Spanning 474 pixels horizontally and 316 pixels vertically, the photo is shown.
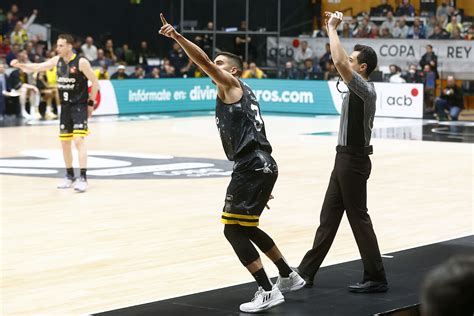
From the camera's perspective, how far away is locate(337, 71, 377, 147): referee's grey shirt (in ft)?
23.6

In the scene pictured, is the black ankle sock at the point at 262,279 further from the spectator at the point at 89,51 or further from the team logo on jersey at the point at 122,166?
the spectator at the point at 89,51

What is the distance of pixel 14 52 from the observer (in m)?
27.5

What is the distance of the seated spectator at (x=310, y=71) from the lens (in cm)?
3030

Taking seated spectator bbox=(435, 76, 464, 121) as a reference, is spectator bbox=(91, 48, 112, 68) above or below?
above

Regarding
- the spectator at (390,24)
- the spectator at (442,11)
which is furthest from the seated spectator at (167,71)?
the spectator at (442,11)

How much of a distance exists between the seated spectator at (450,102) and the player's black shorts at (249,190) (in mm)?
21181

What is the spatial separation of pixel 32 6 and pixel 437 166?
20.0m

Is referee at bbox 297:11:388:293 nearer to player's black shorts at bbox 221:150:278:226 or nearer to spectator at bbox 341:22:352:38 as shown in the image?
player's black shorts at bbox 221:150:278:226

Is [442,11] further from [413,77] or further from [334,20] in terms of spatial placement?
[334,20]

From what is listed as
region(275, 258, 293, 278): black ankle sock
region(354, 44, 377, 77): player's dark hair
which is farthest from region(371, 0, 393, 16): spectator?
region(275, 258, 293, 278): black ankle sock

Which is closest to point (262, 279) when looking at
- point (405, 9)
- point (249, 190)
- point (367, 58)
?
point (249, 190)

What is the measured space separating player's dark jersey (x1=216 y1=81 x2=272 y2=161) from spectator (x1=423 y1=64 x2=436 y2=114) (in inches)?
879

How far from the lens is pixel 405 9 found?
1330 inches

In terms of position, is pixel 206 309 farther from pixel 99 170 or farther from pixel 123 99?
pixel 123 99
